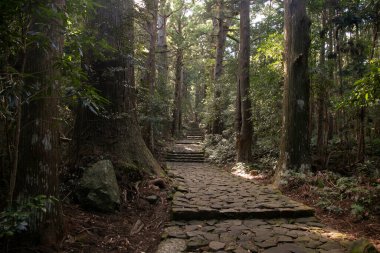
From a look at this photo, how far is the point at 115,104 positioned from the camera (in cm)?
686

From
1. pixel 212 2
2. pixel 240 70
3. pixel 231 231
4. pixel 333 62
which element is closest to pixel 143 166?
pixel 231 231

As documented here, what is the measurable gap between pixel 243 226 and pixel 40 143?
331cm

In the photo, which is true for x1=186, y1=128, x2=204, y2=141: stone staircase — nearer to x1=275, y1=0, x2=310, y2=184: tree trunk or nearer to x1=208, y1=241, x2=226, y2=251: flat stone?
x1=275, y1=0, x2=310, y2=184: tree trunk

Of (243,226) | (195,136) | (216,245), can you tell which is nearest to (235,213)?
(243,226)

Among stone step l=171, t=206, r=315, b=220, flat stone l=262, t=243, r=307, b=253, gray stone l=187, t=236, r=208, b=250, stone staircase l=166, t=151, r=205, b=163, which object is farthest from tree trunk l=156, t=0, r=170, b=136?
flat stone l=262, t=243, r=307, b=253

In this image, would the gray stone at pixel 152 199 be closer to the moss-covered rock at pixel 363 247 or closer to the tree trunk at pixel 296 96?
the tree trunk at pixel 296 96

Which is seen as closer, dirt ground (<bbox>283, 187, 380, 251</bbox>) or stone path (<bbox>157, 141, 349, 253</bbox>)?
stone path (<bbox>157, 141, 349, 253</bbox>)

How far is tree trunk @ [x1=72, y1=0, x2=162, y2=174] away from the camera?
6422 millimetres

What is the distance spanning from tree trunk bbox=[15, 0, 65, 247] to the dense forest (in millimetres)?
12

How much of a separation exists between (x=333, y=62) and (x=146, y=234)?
9017 millimetres

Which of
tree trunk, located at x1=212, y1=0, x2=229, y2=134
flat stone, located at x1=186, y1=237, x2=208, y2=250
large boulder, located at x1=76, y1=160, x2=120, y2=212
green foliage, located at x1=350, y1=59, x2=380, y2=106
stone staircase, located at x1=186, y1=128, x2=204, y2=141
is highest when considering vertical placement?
tree trunk, located at x1=212, y1=0, x2=229, y2=134

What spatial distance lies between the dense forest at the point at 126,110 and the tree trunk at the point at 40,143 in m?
0.01

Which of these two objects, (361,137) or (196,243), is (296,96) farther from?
(196,243)

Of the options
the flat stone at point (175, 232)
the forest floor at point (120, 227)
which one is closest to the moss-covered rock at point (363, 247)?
the flat stone at point (175, 232)
